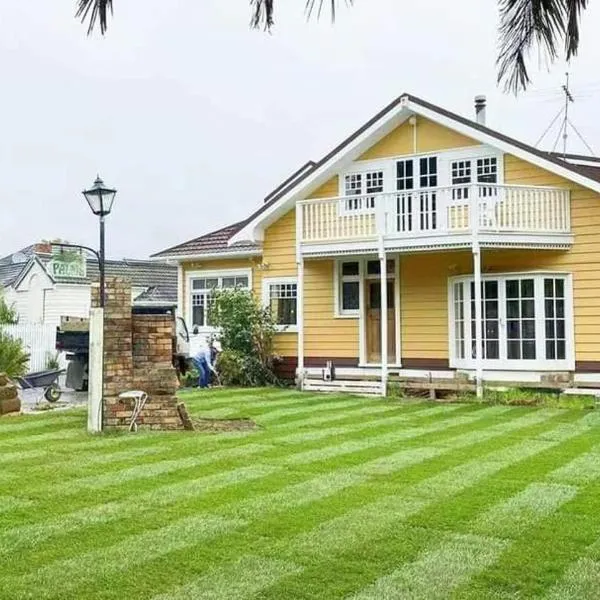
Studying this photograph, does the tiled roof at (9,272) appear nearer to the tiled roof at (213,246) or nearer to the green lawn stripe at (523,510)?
the tiled roof at (213,246)

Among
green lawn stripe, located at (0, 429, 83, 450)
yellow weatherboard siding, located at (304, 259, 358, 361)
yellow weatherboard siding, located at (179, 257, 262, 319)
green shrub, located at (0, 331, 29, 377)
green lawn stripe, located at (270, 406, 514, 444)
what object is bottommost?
green lawn stripe, located at (270, 406, 514, 444)

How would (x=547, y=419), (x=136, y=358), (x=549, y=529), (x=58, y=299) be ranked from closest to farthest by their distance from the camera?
(x=549, y=529) → (x=136, y=358) → (x=547, y=419) → (x=58, y=299)

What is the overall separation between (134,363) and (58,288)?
841 inches

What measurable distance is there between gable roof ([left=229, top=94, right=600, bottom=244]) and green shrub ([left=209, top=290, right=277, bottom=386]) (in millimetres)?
1764

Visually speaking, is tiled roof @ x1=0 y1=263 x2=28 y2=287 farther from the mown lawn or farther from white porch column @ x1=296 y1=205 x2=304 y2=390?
the mown lawn

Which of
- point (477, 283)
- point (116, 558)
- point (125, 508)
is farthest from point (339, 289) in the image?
point (116, 558)

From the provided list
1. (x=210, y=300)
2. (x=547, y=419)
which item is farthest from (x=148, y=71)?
(x=210, y=300)

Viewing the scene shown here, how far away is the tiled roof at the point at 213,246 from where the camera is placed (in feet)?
67.6

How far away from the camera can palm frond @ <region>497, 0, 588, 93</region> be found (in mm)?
2904

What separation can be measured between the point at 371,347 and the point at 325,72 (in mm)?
15383

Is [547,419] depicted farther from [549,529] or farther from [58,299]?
[58,299]

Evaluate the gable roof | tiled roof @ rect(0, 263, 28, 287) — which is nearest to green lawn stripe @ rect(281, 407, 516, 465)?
the gable roof

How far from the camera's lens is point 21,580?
14.4 ft

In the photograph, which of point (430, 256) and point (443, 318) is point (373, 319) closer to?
point (443, 318)
